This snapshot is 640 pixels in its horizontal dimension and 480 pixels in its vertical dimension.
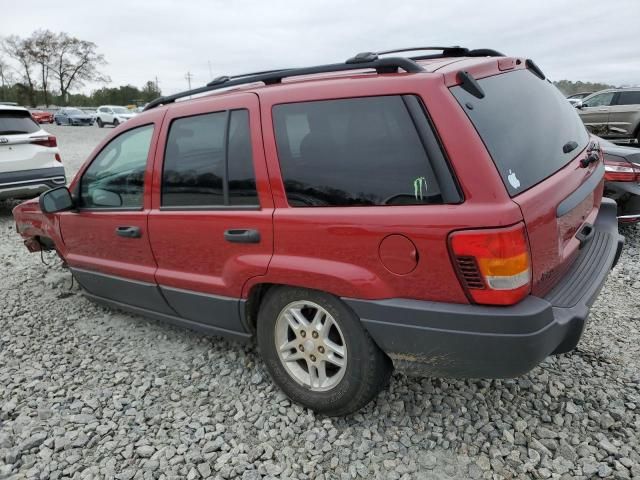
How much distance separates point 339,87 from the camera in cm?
222

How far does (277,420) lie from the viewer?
2553mm

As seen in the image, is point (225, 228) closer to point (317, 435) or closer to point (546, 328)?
point (317, 435)

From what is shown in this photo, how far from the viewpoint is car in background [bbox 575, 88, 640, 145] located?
12.3 meters

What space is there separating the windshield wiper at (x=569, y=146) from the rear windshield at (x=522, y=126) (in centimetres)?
1

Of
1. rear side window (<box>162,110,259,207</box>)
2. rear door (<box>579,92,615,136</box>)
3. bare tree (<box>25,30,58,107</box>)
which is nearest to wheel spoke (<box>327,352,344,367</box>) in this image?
rear side window (<box>162,110,259,207</box>)

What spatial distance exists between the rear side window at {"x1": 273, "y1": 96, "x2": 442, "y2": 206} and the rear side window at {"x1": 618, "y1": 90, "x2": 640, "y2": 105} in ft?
43.2

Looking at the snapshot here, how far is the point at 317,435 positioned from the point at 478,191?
1458 millimetres

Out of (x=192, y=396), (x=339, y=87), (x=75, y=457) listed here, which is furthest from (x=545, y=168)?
(x=75, y=457)

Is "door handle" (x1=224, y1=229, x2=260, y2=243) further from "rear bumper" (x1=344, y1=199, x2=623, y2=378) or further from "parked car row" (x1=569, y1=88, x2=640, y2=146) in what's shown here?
"parked car row" (x1=569, y1=88, x2=640, y2=146)

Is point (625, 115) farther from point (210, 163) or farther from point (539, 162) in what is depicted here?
point (210, 163)

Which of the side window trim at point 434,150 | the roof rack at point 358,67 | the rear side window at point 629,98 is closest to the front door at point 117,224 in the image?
the roof rack at point 358,67

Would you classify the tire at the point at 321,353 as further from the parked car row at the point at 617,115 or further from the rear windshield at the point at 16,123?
the parked car row at the point at 617,115

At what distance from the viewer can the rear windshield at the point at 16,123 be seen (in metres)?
7.03

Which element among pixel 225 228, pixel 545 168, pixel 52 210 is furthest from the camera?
pixel 52 210
